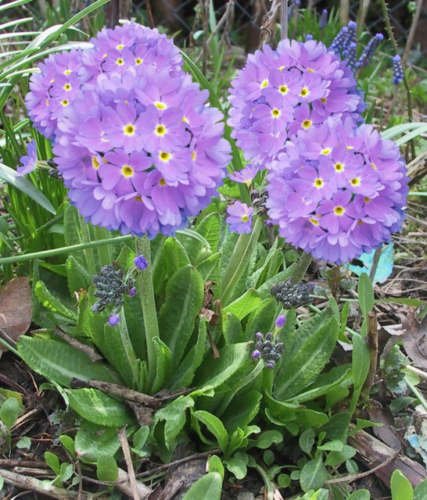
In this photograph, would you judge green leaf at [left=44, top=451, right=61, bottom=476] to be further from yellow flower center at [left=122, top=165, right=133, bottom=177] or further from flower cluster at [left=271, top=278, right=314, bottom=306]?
yellow flower center at [left=122, top=165, right=133, bottom=177]

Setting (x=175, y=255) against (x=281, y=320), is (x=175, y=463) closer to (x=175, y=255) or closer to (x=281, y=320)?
(x=281, y=320)

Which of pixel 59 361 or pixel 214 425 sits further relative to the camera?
pixel 59 361

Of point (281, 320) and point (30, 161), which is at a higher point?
point (30, 161)

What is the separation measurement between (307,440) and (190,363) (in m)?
0.45

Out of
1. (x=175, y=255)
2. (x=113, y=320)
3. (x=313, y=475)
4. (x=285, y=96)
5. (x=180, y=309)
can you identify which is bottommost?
(x=313, y=475)

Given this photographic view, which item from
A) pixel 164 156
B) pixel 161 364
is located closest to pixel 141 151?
pixel 164 156

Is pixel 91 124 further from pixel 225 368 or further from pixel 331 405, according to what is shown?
pixel 331 405

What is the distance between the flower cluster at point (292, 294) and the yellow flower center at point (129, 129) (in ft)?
2.31

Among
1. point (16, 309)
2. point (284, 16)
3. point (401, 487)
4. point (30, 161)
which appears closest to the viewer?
point (401, 487)

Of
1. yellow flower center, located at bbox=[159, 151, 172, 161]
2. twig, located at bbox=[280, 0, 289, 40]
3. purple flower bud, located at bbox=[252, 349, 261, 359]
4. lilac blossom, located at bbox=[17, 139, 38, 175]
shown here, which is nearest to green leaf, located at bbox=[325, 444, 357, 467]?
purple flower bud, located at bbox=[252, 349, 261, 359]

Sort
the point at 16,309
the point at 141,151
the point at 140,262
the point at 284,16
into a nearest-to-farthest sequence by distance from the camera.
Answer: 1. the point at 141,151
2. the point at 140,262
3. the point at 16,309
4. the point at 284,16

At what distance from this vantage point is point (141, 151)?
140 centimetres

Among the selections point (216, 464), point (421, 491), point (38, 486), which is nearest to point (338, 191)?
point (216, 464)

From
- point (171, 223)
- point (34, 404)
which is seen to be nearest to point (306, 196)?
point (171, 223)
